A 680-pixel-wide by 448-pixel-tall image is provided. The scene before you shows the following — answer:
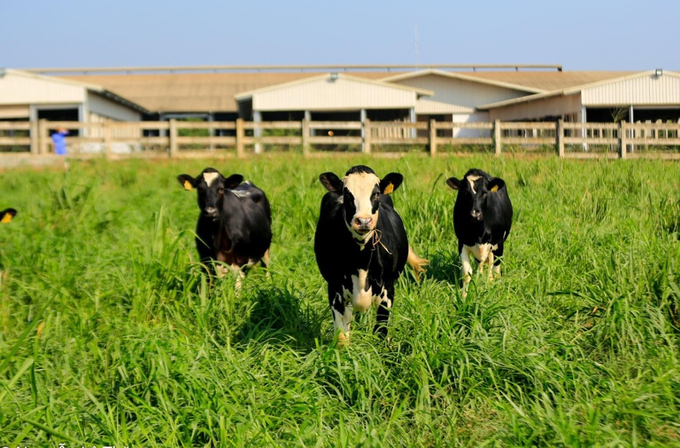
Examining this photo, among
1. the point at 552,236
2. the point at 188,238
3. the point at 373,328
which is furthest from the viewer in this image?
the point at 188,238

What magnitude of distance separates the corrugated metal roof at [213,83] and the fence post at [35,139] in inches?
636

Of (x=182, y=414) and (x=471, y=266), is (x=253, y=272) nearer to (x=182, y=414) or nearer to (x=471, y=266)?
(x=471, y=266)

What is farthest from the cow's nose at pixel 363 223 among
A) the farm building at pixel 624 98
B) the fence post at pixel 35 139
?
the farm building at pixel 624 98

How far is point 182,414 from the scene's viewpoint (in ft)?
13.1

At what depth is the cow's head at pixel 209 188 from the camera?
7199 millimetres

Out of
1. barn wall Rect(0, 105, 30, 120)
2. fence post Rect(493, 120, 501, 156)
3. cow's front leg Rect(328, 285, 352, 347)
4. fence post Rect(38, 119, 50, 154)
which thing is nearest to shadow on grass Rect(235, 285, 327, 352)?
cow's front leg Rect(328, 285, 352, 347)

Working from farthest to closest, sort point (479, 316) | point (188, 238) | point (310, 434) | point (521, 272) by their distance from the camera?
point (188, 238), point (521, 272), point (479, 316), point (310, 434)

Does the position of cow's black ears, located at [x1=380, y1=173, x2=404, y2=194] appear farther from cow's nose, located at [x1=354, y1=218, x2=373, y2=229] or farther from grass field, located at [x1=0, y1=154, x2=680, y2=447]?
grass field, located at [x1=0, y1=154, x2=680, y2=447]

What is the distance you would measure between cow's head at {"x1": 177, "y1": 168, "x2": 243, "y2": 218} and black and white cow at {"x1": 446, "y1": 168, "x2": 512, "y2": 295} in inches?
89.2

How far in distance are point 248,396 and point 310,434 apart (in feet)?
1.73

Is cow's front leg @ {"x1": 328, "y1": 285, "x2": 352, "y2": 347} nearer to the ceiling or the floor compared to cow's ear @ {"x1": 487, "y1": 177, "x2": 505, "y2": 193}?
nearer to the floor

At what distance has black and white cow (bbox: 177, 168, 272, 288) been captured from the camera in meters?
7.27

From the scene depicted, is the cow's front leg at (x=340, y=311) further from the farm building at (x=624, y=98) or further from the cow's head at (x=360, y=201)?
the farm building at (x=624, y=98)

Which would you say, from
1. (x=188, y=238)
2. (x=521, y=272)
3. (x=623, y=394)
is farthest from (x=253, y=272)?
(x=623, y=394)
